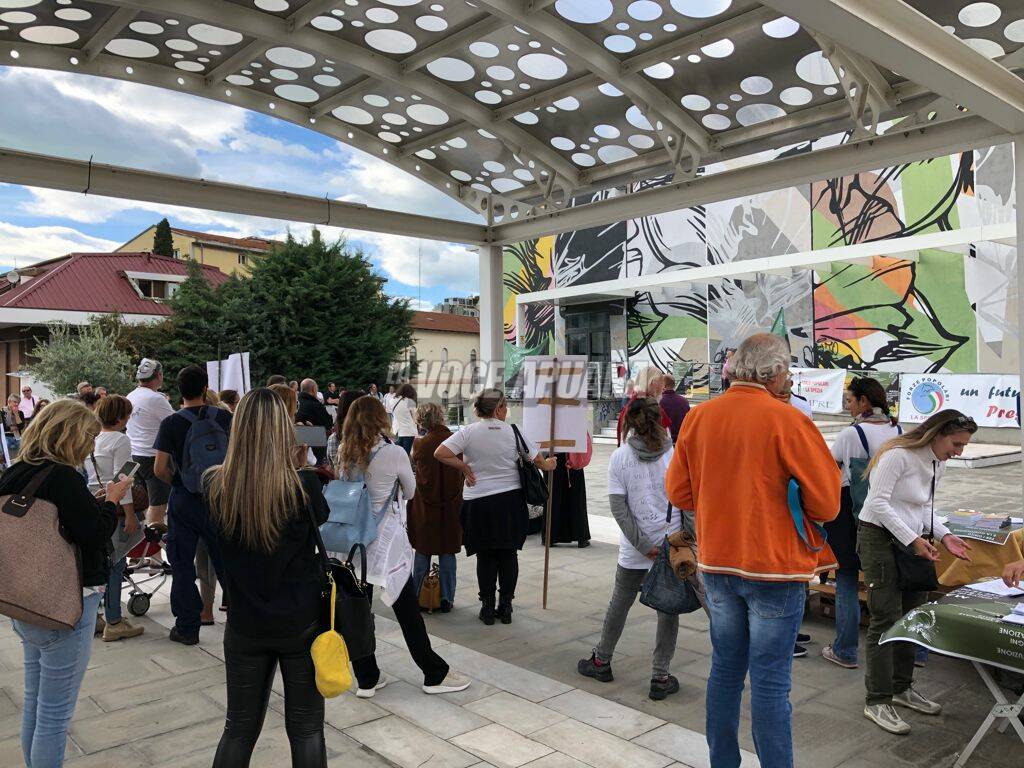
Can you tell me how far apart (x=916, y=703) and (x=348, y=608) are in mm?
3186

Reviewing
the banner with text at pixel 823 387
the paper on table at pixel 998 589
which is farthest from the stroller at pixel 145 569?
the banner with text at pixel 823 387

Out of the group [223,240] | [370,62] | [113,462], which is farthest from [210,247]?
[113,462]

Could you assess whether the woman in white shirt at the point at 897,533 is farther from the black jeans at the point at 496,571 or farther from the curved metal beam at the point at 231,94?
the curved metal beam at the point at 231,94

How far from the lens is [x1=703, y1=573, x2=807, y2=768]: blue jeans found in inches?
118

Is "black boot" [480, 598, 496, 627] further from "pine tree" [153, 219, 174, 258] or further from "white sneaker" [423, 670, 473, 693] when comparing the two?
"pine tree" [153, 219, 174, 258]

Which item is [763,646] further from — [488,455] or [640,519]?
[488,455]

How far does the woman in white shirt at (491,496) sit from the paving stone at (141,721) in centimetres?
219

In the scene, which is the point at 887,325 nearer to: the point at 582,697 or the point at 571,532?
the point at 571,532

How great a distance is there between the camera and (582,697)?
14.6 ft

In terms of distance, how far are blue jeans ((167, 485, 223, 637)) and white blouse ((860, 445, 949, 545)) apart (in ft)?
13.9

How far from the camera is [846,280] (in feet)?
65.1

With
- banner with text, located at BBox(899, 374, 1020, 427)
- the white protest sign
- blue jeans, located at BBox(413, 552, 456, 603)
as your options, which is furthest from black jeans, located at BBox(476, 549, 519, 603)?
banner with text, located at BBox(899, 374, 1020, 427)

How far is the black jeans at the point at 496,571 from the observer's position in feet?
19.7

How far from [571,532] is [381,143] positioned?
4673 millimetres
